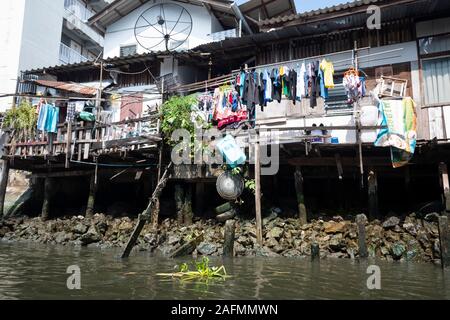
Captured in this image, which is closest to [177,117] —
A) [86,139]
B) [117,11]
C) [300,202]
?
[86,139]

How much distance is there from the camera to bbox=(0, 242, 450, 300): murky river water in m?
7.79

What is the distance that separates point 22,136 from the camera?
19.1 metres

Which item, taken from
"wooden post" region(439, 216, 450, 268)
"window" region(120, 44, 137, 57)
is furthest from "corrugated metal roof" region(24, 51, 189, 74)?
"wooden post" region(439, 216, 450, 268)

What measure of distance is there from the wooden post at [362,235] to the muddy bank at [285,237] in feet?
1.90

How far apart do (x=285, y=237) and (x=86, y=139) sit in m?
9.96

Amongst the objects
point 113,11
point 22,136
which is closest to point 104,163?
point 22,136

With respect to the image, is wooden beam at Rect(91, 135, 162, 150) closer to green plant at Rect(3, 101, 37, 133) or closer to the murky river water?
green plant at Rect(3, 101, 37, 133)

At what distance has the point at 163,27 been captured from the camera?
826 inches

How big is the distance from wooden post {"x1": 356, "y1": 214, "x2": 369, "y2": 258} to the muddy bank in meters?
0.58

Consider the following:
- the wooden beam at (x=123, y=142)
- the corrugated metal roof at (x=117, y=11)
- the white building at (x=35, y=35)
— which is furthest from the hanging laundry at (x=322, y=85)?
the white building at (x=35, y=35)

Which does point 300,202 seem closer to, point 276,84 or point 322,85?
point 322,85

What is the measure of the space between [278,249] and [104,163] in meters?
10.00
